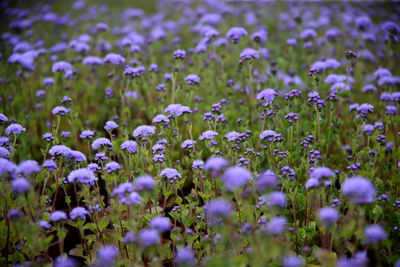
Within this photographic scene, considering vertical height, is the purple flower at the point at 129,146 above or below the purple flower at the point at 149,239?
below

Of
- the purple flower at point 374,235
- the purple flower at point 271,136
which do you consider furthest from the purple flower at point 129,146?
the purple flower at point 374,235

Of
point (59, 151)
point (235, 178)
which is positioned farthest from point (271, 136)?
point (59, 151)

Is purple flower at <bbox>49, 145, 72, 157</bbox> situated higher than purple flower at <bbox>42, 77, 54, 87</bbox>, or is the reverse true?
purple flower at <bbox>49, 145, 72, 157</bbox>

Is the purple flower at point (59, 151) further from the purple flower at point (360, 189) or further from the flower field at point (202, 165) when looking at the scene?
the purple flower at point (360, 189)

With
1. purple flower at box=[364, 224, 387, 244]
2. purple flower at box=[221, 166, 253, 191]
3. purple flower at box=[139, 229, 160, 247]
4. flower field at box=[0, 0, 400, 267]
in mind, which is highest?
purple flower at box=[221, 166, 253, 191]

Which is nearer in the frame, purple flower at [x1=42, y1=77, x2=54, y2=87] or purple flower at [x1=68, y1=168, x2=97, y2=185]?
purple flower at [x1=68, y1=168, x2=97, y2=185]

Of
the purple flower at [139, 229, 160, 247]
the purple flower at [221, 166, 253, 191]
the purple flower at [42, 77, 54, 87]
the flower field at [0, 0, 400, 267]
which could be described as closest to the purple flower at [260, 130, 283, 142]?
the flower field at [0, 0, 400, 267]

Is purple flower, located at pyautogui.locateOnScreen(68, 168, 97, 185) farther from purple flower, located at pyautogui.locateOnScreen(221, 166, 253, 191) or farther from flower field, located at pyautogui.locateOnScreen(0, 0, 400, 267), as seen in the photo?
purple flower, located at pyautogui.locateOnScreen(221, 166, 253, 191)

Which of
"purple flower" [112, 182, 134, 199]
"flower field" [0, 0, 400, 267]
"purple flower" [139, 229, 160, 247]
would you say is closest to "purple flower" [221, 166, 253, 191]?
"flower field" [0, 0, 400, 267]

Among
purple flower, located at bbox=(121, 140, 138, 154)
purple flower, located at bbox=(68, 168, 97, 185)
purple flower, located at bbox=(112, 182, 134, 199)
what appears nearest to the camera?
purple flower, located at bbox=(112, 182, 134, 199)

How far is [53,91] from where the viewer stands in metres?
4.97

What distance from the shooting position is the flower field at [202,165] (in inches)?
87.7

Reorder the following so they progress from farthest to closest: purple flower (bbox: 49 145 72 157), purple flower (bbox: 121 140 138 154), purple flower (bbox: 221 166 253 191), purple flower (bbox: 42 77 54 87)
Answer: purple flower (bbox: 42 77 54 87) → purple flower (bbox: 121 140 138 154) → purple flower (bbox: 49 145 72 157) → purple flower (bbox: 221 166 253 191)

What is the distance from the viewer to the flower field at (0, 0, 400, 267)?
223 cm
